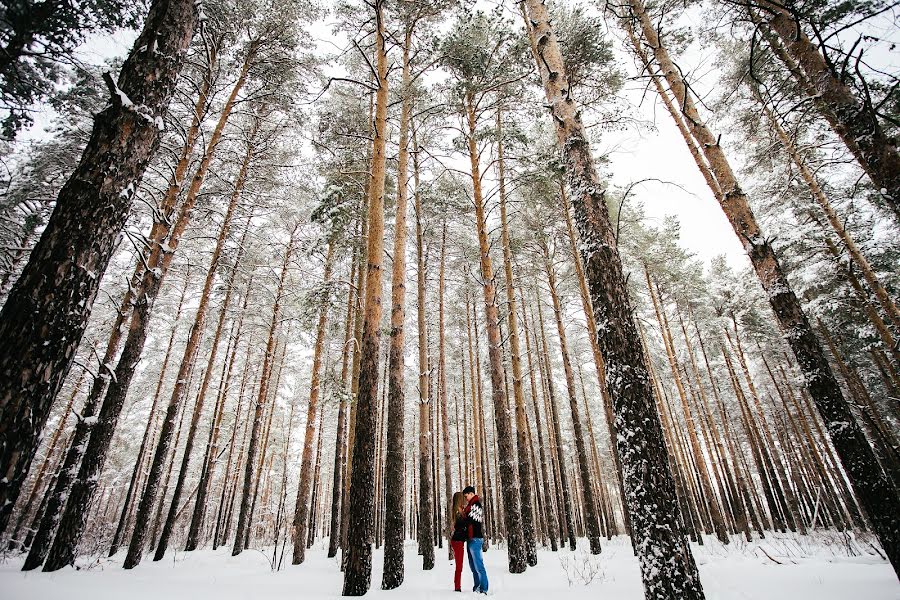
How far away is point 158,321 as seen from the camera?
18594mm

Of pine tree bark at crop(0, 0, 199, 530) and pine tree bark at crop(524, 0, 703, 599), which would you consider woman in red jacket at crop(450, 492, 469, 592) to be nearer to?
pine tree bark at crop(524, 0, 703, 599)

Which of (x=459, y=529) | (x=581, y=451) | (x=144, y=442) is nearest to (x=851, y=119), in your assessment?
(x=459, y=529)

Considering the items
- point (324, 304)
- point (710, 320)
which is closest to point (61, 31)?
point (324, 304)

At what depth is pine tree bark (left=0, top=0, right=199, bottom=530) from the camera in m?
2.54

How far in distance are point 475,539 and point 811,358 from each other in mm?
5747

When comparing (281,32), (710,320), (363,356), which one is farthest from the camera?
(710,320)

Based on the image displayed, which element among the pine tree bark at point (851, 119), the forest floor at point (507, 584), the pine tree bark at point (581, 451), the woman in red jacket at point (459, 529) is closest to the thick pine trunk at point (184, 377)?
the forest floor at point (507, 584)

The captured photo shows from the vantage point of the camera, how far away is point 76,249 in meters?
2.98

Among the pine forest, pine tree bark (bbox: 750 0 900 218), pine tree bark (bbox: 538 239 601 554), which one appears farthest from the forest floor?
pine tree bark (bbox: 538 239 601 554)

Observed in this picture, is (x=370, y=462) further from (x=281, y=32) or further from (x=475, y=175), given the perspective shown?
(x=281, y=32)

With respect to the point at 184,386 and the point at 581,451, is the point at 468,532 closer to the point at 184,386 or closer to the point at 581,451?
the point at 581,451

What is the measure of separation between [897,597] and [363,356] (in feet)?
24.1

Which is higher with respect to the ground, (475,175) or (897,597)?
(475,175)

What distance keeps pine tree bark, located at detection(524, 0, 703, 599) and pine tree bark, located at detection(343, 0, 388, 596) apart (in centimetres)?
382
